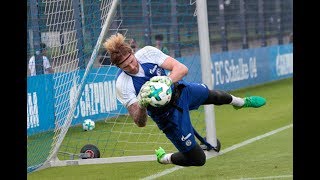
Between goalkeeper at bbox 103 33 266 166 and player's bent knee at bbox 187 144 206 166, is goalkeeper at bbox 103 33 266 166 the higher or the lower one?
the higher one

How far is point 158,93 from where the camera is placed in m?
8.95

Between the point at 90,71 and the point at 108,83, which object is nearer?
the point at 90,71

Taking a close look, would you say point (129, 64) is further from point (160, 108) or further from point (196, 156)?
point (196, 156)

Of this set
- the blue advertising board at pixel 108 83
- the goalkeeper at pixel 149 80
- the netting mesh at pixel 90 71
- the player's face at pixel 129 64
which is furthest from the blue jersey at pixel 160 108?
the netting mesh at pixel 90 71

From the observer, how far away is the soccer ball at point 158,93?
8930 millimetres

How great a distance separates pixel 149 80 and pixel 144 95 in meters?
0.54

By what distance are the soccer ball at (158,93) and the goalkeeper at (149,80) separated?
173 mm

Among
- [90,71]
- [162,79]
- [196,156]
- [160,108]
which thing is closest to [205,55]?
[196,156]

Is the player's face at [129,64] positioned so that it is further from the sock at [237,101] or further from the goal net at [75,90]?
the goal net at [75,90]

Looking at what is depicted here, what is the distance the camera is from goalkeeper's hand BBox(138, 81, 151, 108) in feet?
29.3

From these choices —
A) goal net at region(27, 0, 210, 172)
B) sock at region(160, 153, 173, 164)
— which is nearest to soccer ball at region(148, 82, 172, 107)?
sock at region(160, 153, 173, 164)

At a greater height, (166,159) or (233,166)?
(166,159)

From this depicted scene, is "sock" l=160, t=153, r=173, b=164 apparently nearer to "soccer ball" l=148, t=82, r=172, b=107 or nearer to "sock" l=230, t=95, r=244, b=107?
"sock" l=230, t=95, r=244, b=107
